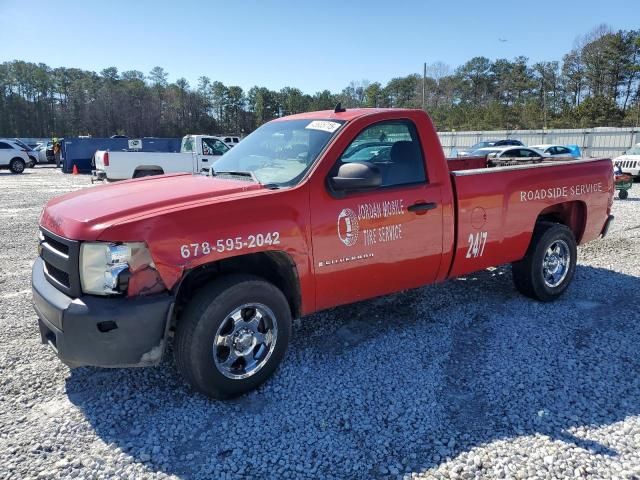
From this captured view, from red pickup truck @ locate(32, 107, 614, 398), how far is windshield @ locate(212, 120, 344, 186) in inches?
0.6

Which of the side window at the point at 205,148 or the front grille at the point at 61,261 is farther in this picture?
the side window at the point at 205,148

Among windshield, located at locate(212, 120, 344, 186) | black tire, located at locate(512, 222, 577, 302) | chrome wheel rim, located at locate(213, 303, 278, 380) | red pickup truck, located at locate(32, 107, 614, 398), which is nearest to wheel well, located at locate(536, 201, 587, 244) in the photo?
black tire, located at locate(512, 222, 577, 302)

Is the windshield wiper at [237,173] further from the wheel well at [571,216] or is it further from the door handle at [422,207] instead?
the wheel well at [571,216]

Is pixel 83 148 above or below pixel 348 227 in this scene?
above

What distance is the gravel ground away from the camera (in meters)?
2.64

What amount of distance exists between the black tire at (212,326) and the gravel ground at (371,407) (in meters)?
0.17

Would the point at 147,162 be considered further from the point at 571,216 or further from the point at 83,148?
the point at 571,216

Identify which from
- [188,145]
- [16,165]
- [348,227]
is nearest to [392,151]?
[348,227]

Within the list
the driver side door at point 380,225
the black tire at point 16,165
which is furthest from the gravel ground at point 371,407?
the black tire at point 16,165

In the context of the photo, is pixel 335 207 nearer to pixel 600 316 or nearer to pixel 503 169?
pixel 503 169

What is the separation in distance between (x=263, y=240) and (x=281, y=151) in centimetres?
105

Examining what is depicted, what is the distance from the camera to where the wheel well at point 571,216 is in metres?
5.26

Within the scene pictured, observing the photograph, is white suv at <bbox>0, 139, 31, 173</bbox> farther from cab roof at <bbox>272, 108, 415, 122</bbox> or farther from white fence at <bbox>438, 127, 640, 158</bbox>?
cab roof at <bbox>272, 108, 415, 122</bbox>

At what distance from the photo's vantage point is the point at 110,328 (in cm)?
273
